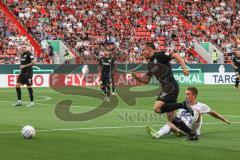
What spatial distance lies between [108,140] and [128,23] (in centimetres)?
4160

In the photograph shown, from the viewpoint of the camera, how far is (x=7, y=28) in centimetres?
4847

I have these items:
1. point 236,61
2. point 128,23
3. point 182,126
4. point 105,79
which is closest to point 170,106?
point 182,126

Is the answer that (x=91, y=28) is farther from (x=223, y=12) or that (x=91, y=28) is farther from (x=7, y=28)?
(x=223, y=12)

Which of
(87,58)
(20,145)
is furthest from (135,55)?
(20,145)

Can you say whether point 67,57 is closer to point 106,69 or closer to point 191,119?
point 106,69

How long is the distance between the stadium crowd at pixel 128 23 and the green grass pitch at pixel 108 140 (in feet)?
95.7

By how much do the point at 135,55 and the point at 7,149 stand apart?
38.7 metres

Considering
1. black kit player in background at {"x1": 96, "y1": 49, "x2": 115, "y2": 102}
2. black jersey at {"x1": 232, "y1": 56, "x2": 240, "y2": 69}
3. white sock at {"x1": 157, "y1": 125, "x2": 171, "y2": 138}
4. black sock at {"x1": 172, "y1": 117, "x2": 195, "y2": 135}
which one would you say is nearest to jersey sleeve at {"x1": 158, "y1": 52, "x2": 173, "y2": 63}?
black sock at {"x1": 172, "y1": 117, "x2": 195, "y2": 135}

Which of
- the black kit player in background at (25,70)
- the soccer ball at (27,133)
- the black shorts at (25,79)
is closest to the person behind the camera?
the soccer ball at (27,133)

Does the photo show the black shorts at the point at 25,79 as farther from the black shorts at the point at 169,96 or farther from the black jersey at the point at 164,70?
the black shorts at the point at 169,96

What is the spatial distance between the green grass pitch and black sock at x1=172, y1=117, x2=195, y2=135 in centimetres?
25

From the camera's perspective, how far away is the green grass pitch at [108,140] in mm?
11648

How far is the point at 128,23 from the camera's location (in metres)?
55.2

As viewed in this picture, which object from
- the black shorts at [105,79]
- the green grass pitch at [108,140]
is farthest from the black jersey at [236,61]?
the green grass pitch at [108,140]
